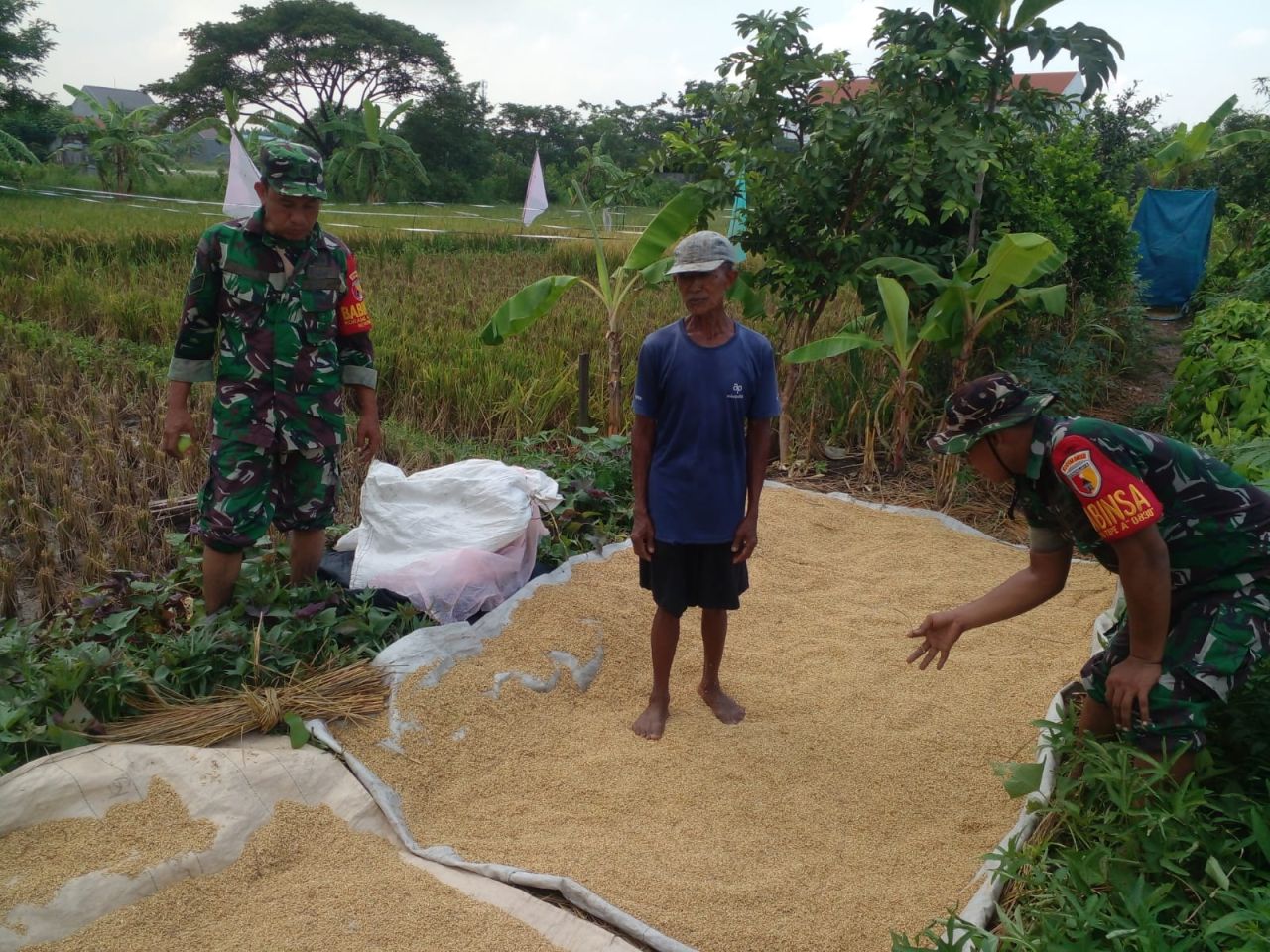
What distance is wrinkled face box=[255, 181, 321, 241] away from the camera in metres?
2.97

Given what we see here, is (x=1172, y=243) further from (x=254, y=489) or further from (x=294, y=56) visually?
(x=294, y=56)

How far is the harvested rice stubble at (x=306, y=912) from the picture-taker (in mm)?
2074

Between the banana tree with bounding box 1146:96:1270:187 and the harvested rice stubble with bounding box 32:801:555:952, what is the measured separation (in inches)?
610

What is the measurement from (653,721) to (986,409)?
146cm

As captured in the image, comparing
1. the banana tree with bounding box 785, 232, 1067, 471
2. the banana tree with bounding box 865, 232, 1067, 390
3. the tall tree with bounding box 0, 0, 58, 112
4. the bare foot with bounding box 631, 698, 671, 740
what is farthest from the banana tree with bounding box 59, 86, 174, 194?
the bare foot with bounding box 631, 698, 671, 740

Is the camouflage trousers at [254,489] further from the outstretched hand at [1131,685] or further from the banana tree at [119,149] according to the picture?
the banana tree at [119,149]

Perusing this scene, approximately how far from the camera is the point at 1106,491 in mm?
1961

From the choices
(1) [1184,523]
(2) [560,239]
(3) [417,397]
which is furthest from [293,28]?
(1) [1184,523]

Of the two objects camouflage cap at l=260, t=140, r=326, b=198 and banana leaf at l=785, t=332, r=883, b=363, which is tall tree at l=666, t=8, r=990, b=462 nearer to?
banana leaf at l=785, t=332, r=883, b=363

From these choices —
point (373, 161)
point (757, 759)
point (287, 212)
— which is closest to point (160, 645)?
point (287, 212)

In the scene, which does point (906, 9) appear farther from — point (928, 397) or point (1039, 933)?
point (1039, 933)

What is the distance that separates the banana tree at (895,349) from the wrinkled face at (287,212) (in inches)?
112

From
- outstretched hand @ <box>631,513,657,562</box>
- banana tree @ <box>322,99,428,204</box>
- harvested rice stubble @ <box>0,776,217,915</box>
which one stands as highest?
banana tree @ <box>322,99,428,204</box>

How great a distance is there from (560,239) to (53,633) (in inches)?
523
